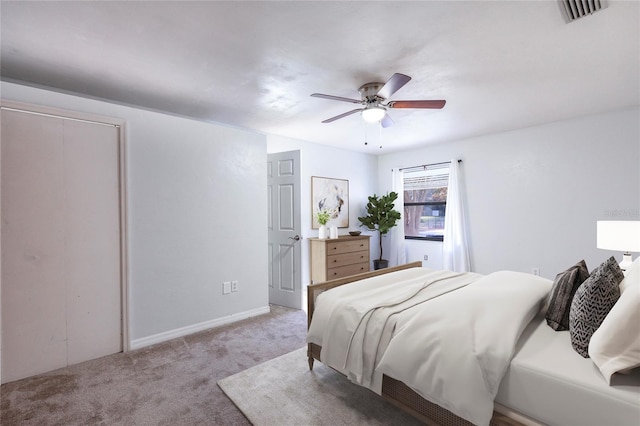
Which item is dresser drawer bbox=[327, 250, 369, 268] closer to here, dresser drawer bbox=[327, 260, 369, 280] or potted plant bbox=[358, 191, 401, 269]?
dresser drawer bbox=[327, 260, 369, 280]

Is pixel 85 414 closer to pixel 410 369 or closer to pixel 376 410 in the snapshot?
pixel 376 410

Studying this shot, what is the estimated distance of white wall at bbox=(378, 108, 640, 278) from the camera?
11.3ft

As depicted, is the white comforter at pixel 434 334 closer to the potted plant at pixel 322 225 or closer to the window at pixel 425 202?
the potted plant at pixel 322 225

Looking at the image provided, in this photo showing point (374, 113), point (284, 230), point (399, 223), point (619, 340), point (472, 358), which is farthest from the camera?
point (399, 223)

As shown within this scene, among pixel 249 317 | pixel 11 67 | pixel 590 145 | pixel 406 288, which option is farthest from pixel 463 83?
pixel 11 67

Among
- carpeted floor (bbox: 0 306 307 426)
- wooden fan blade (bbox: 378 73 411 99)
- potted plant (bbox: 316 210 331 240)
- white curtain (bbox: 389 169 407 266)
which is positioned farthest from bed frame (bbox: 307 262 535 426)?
white curtain (bbox: 389 169 407 266)

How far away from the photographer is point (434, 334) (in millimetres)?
1466

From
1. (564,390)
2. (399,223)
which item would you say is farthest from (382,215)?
(564,390)

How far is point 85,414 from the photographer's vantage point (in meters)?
1.84

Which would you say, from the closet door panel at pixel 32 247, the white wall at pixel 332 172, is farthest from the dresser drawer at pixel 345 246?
the closet door panel at pixel 32 247

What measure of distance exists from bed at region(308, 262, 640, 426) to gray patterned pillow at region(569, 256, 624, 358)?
0.24 ft

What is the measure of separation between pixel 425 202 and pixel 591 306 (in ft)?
13.2

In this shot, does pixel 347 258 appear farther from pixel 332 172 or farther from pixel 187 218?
pixel 187 218

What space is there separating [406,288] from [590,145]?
10.8ft
